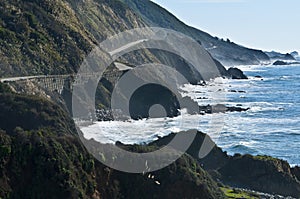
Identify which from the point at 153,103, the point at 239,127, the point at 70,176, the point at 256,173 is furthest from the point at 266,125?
the point at 70,176

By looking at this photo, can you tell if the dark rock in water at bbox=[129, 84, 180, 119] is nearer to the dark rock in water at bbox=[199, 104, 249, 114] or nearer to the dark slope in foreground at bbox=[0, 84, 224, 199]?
the dark rock in water at bbox=[199, 104, 249, 114]

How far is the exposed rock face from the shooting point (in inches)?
1266

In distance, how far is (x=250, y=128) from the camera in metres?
61.7

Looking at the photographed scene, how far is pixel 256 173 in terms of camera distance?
108 ft

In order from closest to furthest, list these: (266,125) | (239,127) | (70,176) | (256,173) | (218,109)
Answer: (70,176) → (256,173) → (239,127) → (266,125) → (218,109)

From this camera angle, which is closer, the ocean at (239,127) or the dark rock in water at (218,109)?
the ocean at (239,127)

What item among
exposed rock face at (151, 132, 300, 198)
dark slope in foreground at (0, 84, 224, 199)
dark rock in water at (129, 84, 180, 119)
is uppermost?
dark rock in water at (129, 84, 180, 119)

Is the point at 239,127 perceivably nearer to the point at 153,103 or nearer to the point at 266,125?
the point at 266,125

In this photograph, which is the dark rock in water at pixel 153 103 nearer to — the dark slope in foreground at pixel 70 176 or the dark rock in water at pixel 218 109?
the dark rock in water at pixel 218 109

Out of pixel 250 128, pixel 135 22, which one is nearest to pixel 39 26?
pixel 250 128

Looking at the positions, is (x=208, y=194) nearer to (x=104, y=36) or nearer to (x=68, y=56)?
(x=68, y=56)

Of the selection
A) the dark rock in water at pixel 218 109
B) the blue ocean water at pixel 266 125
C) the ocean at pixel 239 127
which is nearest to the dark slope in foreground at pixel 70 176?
the ocean at pixel 239 127

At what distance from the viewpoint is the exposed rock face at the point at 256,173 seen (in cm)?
3216

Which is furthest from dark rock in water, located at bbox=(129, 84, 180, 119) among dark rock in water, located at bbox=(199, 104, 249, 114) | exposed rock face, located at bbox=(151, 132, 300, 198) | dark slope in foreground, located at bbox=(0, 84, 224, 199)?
dark slope in foreground, located at bbox=(0, 84, 224, 199)
